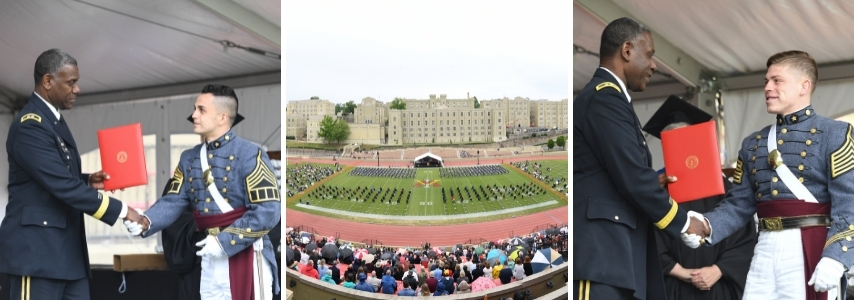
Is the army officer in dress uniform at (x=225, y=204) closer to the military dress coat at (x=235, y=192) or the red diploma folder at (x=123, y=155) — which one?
the military dress coat at (x=235, y=192)

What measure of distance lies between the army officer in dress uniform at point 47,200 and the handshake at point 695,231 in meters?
2.00

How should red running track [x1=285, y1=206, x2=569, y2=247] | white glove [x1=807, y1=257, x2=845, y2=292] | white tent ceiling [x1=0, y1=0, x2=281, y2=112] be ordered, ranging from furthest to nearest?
1. white tent ceiling [x1=0, y1=0, x2=281, y2=112]
2. red running track [x1=285, y1=206, x2=569, y2=247]
3. white glove [x1=807, y1=257, x2=845, y2=292]

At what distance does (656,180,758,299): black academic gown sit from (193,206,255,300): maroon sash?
5.27 feet

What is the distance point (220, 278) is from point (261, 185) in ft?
1.30

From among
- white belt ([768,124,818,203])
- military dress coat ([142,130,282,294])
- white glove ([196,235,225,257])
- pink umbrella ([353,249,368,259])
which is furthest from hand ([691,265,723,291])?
white glove ([196,235,225,257])

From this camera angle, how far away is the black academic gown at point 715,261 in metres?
3.22

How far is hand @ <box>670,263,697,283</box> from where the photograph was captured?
3.19 metres

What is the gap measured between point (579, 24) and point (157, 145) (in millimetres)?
2201

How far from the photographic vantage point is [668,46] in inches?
149

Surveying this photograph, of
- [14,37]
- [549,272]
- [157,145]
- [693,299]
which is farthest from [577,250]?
[14,37]

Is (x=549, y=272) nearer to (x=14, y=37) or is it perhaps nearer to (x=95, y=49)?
(x=95, y=49)

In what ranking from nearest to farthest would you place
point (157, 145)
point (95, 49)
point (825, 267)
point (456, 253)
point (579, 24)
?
point (825, 267) → point (456, 253) → point (579, 24) → point (95, 49) → point (157, 145)

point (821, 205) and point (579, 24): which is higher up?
point (579, 24)

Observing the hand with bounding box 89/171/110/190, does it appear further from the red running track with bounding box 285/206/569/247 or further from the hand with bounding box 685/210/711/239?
the hand with bounding box 685/210/711/239
